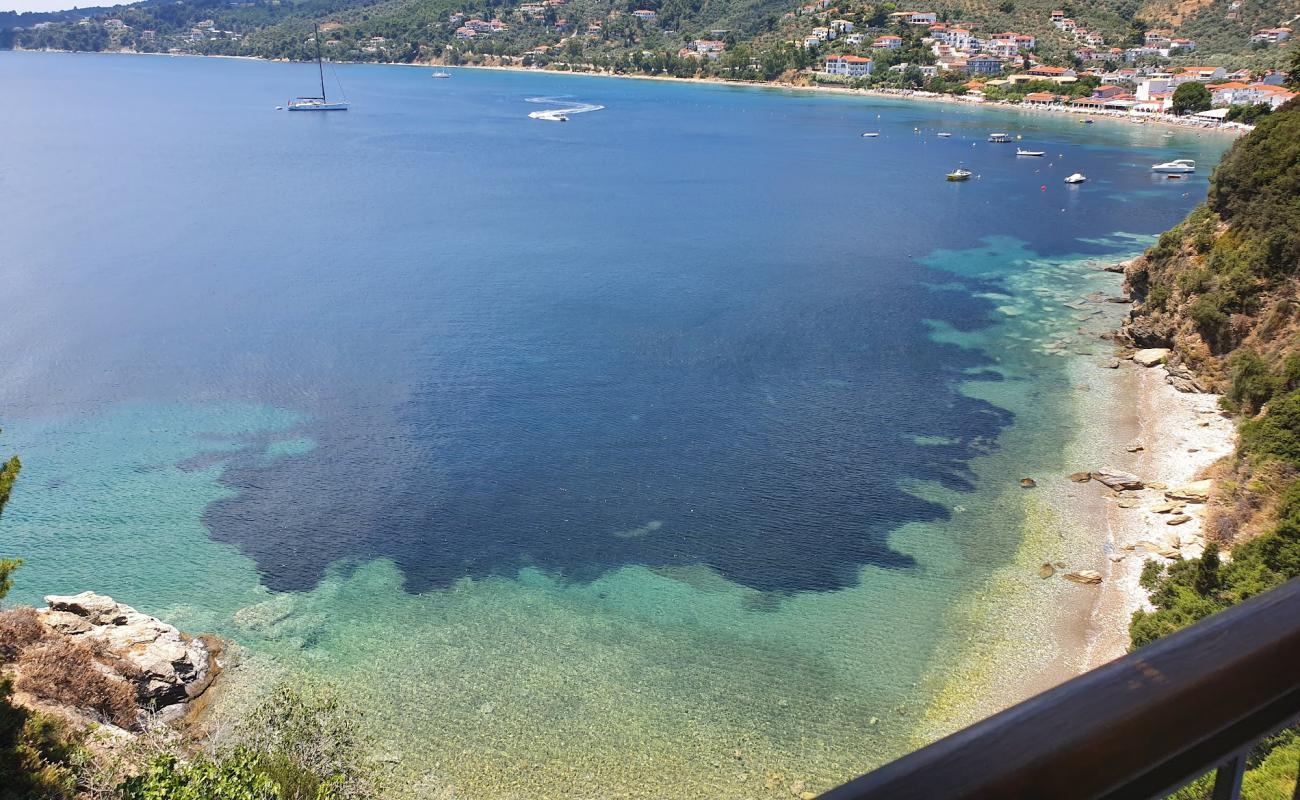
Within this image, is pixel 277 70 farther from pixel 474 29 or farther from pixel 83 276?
pixel 83 276

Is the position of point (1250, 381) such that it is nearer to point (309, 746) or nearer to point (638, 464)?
point (638, 464)

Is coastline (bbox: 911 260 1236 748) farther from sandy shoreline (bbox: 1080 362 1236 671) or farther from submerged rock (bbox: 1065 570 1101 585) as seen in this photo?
submerged rock (bbox: 1065 570 1101 585)

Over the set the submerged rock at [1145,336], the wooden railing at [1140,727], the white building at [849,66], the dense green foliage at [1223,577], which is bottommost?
the dense green foliage at [1223,577]

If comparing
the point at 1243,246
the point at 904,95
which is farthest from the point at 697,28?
the point at 1243,246

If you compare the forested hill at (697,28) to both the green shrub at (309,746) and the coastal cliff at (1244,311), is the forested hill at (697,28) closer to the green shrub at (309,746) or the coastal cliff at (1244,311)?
the coastal cliff at (1244,311)

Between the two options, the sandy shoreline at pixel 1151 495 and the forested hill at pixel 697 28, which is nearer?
the sandy shoreline at pixel 1151 495

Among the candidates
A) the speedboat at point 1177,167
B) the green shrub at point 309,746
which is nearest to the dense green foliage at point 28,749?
the green shrub at point 309,746
